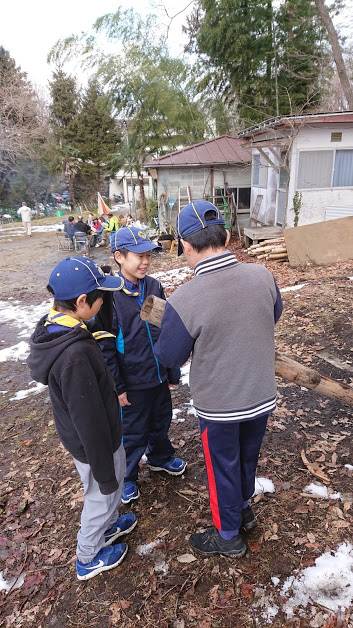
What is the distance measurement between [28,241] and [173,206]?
26.0 feet

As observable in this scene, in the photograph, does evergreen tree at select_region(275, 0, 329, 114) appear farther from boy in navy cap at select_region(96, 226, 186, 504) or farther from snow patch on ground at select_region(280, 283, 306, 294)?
boy in navy cap at select_region(96, 226, 186, 504)

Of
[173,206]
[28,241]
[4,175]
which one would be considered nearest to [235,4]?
[173,206]

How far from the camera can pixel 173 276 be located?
10422 mm

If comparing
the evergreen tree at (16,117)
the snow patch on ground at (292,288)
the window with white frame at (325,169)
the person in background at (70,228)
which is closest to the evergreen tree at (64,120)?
the evergreen tree at (16,117)

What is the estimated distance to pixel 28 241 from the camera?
65.0 ft

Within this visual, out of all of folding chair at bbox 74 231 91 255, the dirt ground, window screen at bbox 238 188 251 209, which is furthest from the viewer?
window screen at bbox 238 188 251 209

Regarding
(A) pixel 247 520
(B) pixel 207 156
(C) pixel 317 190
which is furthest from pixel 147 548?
(B) pixel 207 156

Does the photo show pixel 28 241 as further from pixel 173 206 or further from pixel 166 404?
pixel 166 404

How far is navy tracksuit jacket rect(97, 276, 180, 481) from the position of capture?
2.41 metres

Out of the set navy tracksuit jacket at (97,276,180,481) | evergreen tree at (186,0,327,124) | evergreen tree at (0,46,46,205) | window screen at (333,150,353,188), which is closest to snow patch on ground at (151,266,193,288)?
window screen at (333,150,353,188)

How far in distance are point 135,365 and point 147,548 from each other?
1.09 metres

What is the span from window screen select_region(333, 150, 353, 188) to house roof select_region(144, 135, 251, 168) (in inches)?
199

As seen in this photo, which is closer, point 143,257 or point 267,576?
point 267,576

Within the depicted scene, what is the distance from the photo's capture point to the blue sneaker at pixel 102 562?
223cm
